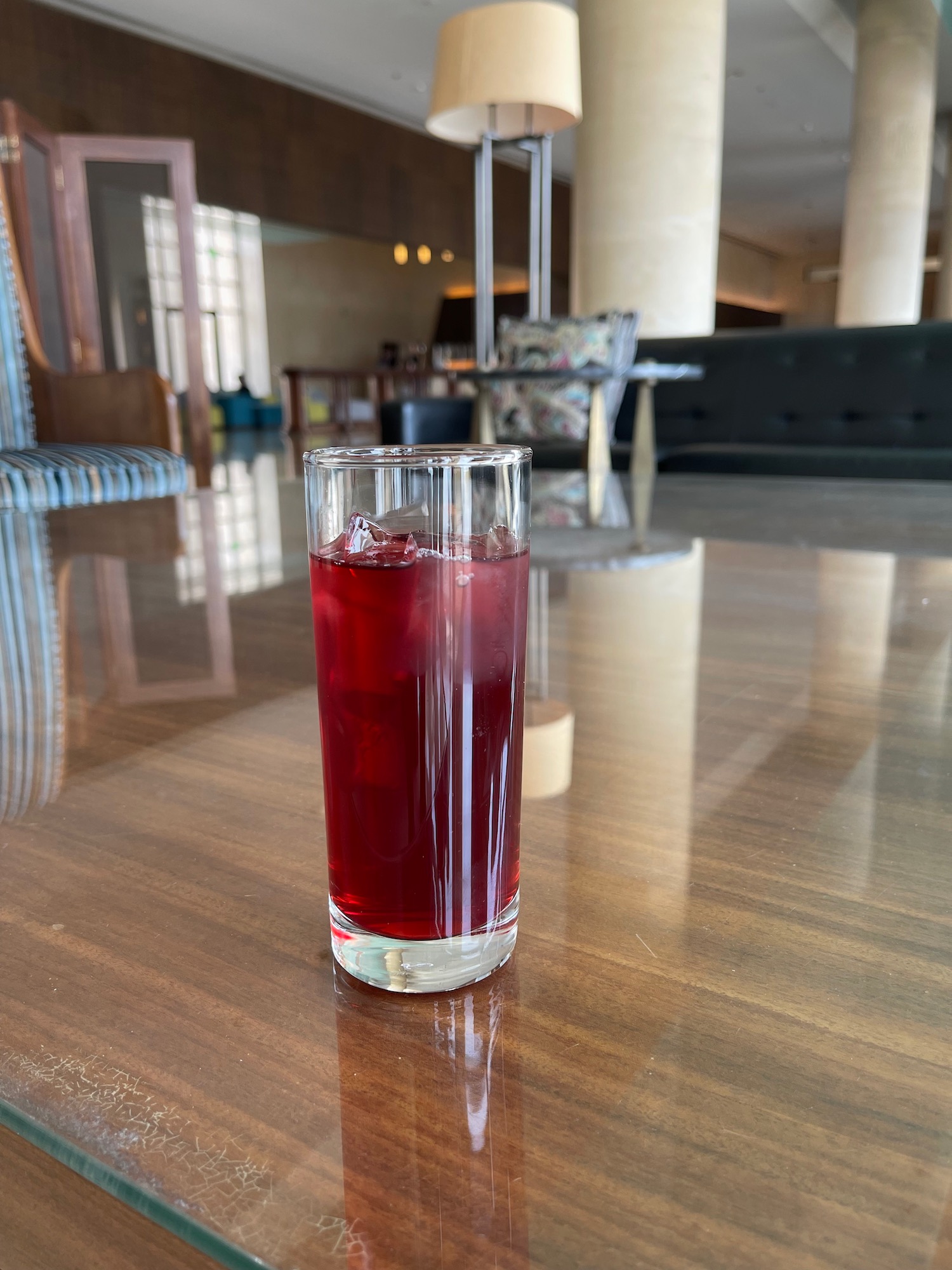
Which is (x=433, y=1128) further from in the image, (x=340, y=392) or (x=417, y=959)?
(x=340, y=392)

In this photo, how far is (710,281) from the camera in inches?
184

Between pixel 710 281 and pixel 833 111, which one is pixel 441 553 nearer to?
pixel 710 281

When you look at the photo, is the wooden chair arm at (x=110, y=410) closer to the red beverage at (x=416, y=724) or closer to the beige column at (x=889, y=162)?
the red beverage at (x=416, y=724)

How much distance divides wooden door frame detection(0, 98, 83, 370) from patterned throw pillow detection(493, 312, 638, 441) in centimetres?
175

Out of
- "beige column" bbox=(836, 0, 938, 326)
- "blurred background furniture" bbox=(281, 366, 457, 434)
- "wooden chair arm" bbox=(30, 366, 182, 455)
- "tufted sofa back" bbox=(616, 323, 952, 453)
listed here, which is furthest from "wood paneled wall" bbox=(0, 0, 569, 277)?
"tufted sofa back" bbox=(616, 323, 952, 453)

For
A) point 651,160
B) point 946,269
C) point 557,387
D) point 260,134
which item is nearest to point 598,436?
point 557,387

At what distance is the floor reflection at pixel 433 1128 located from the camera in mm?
157

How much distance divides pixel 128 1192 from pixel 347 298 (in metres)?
12.1

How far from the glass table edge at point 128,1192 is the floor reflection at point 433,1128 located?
20 mm

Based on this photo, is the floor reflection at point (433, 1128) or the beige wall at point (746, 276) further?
the beige wall at point (746, 276)

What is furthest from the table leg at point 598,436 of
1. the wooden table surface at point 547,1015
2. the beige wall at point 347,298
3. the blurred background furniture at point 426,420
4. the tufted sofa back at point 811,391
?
the beige wall at point 347,298

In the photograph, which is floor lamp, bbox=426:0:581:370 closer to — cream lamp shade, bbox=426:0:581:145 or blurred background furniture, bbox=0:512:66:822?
cream lamp shade, bbox=426:0:581:145

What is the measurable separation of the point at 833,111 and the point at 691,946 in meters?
11.0

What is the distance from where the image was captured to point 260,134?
816 cm
